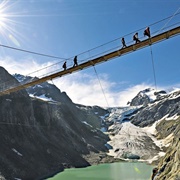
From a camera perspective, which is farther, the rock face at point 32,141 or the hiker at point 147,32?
the rock face at point 32,141

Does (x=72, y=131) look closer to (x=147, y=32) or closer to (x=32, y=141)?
(x=32, y=141)

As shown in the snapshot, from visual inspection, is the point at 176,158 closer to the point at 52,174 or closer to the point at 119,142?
the point at 52,174

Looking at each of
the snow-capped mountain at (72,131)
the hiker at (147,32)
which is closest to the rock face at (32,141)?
the snow-capped mountain at (72,131)

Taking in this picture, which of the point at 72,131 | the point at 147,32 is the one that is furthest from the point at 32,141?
the point at 147,32

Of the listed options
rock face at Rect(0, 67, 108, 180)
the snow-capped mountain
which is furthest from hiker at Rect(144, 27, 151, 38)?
the snow-capped mountain

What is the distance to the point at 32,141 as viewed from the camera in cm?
7819

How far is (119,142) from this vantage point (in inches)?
6093

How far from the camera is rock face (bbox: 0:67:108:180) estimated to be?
198ft

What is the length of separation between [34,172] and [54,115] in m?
50.0

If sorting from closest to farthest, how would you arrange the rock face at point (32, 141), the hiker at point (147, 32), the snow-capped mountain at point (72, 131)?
the hiker at point (147, 32) < the rock face at point (32, 141) < the snow-capped mountain at point (72, 131)

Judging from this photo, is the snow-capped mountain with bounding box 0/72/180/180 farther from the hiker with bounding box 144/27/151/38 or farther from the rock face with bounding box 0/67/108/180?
the hiker with bounding box 144/27/151/38

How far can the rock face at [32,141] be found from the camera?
60.4 m

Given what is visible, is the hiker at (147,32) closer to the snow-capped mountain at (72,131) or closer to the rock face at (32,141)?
the rock face at (32,141)

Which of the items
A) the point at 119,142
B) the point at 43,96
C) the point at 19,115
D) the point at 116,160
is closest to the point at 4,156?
the point at 19,115
